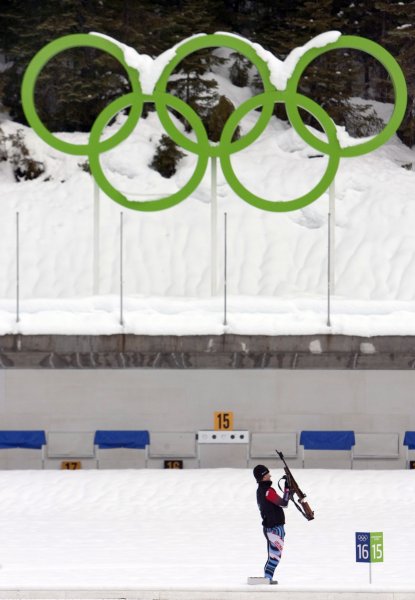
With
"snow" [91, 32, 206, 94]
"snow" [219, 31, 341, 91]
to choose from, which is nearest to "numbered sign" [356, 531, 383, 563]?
"snow" [219, 31, 341, 91]

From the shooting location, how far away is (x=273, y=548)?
16312mm

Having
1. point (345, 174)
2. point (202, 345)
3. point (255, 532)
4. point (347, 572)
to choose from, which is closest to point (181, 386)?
point (202, 345)

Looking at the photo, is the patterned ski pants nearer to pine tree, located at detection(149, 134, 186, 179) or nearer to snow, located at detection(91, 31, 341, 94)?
snow, located at detection(91, 31, 341, 94)

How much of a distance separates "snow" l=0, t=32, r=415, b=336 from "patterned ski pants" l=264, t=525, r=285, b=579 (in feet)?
42.6

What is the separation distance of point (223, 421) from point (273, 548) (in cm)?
941

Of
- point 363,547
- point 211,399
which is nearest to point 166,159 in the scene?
point 211,399

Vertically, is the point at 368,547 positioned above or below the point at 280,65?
below

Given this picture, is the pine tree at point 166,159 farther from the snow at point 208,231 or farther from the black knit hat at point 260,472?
the black knit hat at point 260,472

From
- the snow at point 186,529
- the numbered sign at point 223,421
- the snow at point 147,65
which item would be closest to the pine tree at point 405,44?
the snow at point 147,65

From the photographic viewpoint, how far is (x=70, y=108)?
40.8 metres

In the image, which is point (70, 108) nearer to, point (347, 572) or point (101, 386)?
point (101, 386)

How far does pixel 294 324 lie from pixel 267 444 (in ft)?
6.89

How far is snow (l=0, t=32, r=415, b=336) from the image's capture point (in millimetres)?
33500

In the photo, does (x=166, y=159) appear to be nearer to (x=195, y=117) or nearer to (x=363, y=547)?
(x=195, y=117)
